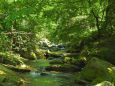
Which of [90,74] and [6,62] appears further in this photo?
[6,62]

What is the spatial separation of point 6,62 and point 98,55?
762cm

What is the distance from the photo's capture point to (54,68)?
1277cm

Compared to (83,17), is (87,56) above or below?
below

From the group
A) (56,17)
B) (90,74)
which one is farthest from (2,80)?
(56,17)

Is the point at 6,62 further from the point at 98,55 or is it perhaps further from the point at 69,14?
the point at 98,55

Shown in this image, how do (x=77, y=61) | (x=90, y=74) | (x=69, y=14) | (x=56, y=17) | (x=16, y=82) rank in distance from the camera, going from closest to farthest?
1. (x=16, y=82)
2. (x=90, y=74)
3. (x=56, y=17)
4. (x=69, y=14)
5. (x=77, y=61)

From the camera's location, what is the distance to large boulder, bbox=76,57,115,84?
7.67 m

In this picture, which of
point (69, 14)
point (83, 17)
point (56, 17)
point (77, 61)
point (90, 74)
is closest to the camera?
point (90, 74)

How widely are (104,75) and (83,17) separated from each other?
5935mm

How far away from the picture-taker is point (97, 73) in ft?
26.5


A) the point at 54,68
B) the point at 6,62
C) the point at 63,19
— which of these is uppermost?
the point at 63,19

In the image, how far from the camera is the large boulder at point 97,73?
302 inches

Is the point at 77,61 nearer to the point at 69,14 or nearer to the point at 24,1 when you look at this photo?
the point at 69,14

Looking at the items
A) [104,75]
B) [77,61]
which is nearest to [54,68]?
[77,61]
